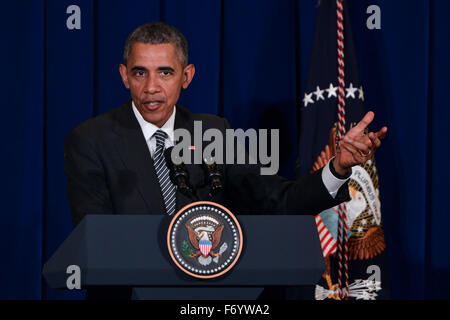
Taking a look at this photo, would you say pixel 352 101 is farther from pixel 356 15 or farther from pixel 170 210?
pixel 170 210

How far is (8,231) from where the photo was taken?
9.87 feet

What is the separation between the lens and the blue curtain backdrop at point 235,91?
3.02m

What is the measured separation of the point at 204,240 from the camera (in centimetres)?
138

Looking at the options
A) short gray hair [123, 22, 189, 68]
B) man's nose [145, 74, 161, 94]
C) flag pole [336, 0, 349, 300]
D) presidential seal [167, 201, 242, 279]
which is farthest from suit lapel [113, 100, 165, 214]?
flag pole [336, 0, 349, 300]

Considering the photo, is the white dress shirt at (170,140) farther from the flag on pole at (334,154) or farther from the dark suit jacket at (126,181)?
the flag on pole at (334,154)

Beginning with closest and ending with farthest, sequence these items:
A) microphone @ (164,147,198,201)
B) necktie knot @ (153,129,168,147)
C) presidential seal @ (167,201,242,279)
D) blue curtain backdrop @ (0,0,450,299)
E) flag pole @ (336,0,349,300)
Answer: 1. presidential seal @ (167,201,242,279)
2. microphone @ (164,147,198,201)
3. necktie knot @ (153,129,168,147)
4. flag pole @ (336,0,349,300)
5. blue curtain backdrop @ (0,0,450,299)

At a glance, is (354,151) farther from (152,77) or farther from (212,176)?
(152,77)

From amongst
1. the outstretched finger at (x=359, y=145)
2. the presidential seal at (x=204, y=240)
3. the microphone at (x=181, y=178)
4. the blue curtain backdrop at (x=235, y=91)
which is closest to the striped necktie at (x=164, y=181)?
the microphone at (x=181, y=178)

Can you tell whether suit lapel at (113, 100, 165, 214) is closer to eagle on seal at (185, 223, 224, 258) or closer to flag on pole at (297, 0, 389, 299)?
eagle on seal at (185, 223, 224, 258)

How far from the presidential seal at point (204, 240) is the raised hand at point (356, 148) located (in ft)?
1.60

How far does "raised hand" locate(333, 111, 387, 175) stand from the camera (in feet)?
5.67

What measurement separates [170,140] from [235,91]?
1.26m

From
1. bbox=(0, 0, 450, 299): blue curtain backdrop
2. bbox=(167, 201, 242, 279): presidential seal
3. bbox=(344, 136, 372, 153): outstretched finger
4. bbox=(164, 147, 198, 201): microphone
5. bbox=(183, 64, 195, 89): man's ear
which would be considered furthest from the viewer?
bbox=(0, 0, 450, 299): blue curtain backdrop

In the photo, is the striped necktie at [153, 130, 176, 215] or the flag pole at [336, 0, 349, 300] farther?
the flag pole at [336, 0, 349, 300]
